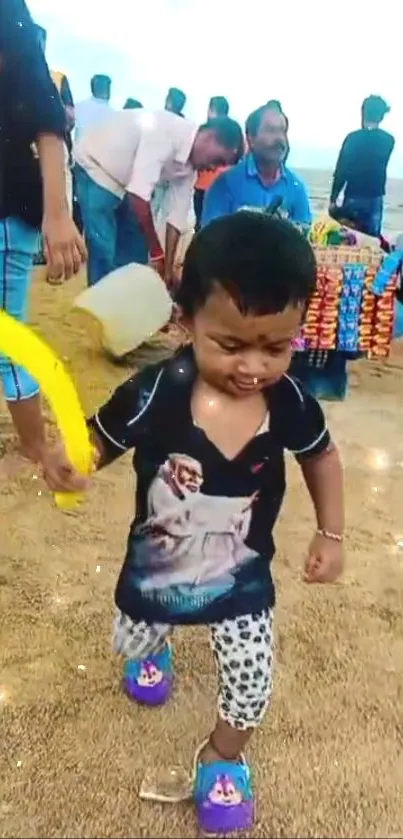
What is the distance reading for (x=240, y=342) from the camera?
91 centimetres

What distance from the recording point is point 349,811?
3.60 feet

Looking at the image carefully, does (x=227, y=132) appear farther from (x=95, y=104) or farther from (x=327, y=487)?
(x=95, y=104)

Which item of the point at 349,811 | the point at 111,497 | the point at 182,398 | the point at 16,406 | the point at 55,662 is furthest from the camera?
the point at 111,497

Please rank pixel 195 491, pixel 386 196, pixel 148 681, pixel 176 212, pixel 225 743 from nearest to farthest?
pixel 195 491
pixel 225 743
pixel 148 681
pixel 176 212
pixel 386 196

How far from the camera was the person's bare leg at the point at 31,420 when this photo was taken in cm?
167

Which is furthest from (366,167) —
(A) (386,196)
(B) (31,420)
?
(A) (386,196)

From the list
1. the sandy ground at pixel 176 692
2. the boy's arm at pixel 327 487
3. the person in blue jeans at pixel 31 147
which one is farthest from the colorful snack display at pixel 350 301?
the boy's arm at pixel 327 487

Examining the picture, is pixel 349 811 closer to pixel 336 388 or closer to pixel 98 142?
pixel 336 388

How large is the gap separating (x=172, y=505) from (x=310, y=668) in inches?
20.0

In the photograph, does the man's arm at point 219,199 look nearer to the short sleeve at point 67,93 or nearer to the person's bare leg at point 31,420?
the person's bare leg at point 31,420

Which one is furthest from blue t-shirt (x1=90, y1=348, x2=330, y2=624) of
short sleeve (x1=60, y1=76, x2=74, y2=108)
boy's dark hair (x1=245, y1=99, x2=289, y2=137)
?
short sleeve (x1=60, y1=76, x2=74, y2=108)

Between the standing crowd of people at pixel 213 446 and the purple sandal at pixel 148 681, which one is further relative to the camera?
the purple sandal at pixel 148 681

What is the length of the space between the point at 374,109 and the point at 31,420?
8.71ft

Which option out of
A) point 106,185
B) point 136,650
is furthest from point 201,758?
point 106,185
